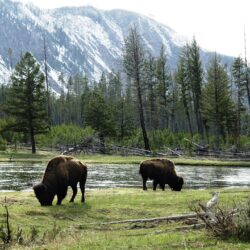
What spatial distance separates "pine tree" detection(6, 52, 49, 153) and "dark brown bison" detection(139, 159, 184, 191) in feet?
105

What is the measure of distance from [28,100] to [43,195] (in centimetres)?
3987

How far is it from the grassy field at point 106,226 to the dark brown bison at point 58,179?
1.44 feet

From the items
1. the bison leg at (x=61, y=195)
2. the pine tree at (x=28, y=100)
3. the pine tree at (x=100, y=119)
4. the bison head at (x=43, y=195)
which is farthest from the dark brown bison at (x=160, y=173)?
the pine tree at (x=100, y=119)

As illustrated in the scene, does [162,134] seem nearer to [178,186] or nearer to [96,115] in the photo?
[96,115]

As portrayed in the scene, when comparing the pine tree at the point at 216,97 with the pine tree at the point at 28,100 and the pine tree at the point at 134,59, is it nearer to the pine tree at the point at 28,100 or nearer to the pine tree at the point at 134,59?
the pine tree at the point at 134,59

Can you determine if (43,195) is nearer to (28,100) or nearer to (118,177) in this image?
(118,177)

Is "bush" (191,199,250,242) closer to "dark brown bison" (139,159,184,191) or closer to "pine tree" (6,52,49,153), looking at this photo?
"dark brown bison" (139,159,184,191)

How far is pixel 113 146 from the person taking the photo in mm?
55344

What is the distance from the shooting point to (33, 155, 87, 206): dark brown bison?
18.2m

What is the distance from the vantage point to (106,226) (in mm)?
15102

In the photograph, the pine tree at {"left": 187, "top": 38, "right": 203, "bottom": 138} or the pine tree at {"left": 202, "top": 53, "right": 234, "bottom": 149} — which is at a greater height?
the pine tree at {"left": 187, "top": 38, "right": 203, "bottom": 138}

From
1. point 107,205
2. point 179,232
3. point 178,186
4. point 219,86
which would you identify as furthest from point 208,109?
point 179,232

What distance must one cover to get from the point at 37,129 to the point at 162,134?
1437 cm

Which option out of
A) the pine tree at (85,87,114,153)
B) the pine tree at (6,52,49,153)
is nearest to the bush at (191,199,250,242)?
the pine tree at (6,52,49,153)
